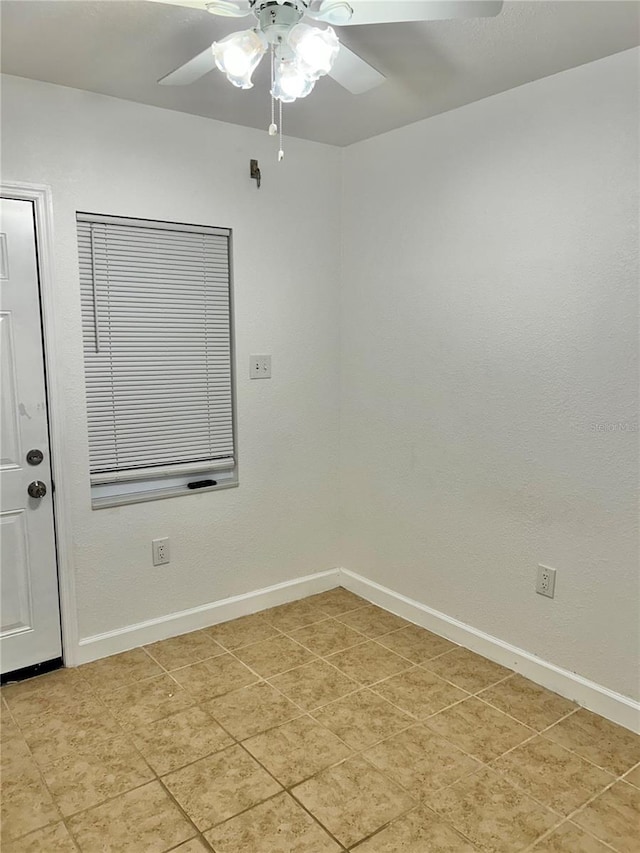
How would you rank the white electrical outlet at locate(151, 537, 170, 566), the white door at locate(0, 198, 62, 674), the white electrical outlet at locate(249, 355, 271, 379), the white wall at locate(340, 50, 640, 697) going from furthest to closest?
the white electrical outlet at locate(249, 355, 271, 379) → the white electrical outlet at locate(151, 537, 170, 566) → the white door at locate(0, 198, 62, 674) → the white wall at locate(340, 50, 640, 697)

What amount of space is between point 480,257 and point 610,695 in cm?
184

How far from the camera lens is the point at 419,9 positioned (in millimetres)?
1522

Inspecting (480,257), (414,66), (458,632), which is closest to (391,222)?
(480,257)

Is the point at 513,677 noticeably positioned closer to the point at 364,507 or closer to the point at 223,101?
the point at 364,507

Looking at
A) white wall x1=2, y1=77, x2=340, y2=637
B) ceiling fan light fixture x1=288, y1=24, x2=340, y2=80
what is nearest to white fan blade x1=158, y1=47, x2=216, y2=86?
ceiling fan light fixture x1=288, y1=24, x2=340, y2=80

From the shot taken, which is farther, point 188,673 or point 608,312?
point 188,673

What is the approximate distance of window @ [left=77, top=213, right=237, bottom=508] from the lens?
2.69 metres

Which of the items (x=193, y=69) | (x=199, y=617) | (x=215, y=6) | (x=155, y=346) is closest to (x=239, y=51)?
(x=215, y=6)

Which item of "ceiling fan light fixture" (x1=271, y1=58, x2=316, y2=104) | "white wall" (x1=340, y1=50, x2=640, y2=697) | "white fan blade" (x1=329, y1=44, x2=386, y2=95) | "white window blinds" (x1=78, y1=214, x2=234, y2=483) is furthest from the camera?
"white window blinds" (x1=78, y1=214, x2=234, y2=483)

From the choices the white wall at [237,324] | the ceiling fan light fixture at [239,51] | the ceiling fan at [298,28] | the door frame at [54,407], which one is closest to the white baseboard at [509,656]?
the white wall at [237,324]

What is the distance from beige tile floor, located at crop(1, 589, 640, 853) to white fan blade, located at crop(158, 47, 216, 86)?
2.25m

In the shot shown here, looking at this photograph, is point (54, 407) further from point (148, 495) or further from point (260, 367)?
point (260, 367)

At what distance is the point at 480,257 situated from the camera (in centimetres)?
268

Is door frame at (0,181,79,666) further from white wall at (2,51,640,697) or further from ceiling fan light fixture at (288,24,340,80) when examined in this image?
ceiling fan light fixture at (288,24,340,80)
